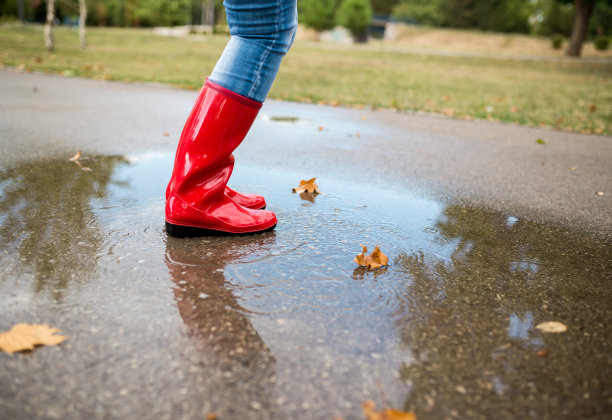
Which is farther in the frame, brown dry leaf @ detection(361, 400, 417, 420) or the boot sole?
the boot sole

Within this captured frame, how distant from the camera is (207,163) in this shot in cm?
198

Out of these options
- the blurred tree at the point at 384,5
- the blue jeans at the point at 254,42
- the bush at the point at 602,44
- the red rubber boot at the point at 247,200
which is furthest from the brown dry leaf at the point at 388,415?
the blurred tree at the point at 384,5

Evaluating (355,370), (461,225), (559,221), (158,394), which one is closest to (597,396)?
(355,370)

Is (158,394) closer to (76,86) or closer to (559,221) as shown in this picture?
(559,221)

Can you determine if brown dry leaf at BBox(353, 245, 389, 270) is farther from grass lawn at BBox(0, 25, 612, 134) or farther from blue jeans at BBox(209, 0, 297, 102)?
grass lawn at BBox(0, 25, 612, 134)

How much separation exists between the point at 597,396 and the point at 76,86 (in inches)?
283

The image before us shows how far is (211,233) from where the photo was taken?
2.08m

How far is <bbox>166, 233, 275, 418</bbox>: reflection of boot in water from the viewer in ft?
3.91

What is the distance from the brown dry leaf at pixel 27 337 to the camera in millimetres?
1293

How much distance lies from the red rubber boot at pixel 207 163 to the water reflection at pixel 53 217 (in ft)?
1.13

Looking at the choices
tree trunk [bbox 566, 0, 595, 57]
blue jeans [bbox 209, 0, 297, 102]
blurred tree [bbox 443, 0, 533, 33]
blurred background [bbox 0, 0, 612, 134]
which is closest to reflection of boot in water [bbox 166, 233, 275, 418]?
blue jeans [bbox 209, 0, 297, 102]

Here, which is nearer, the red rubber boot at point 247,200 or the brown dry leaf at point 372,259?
the brown dry leaf at point 372,259

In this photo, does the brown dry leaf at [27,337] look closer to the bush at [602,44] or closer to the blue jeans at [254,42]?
the blue jeans at [254,42]

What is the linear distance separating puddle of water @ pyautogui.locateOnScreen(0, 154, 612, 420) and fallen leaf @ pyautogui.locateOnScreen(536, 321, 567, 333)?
0.03m
